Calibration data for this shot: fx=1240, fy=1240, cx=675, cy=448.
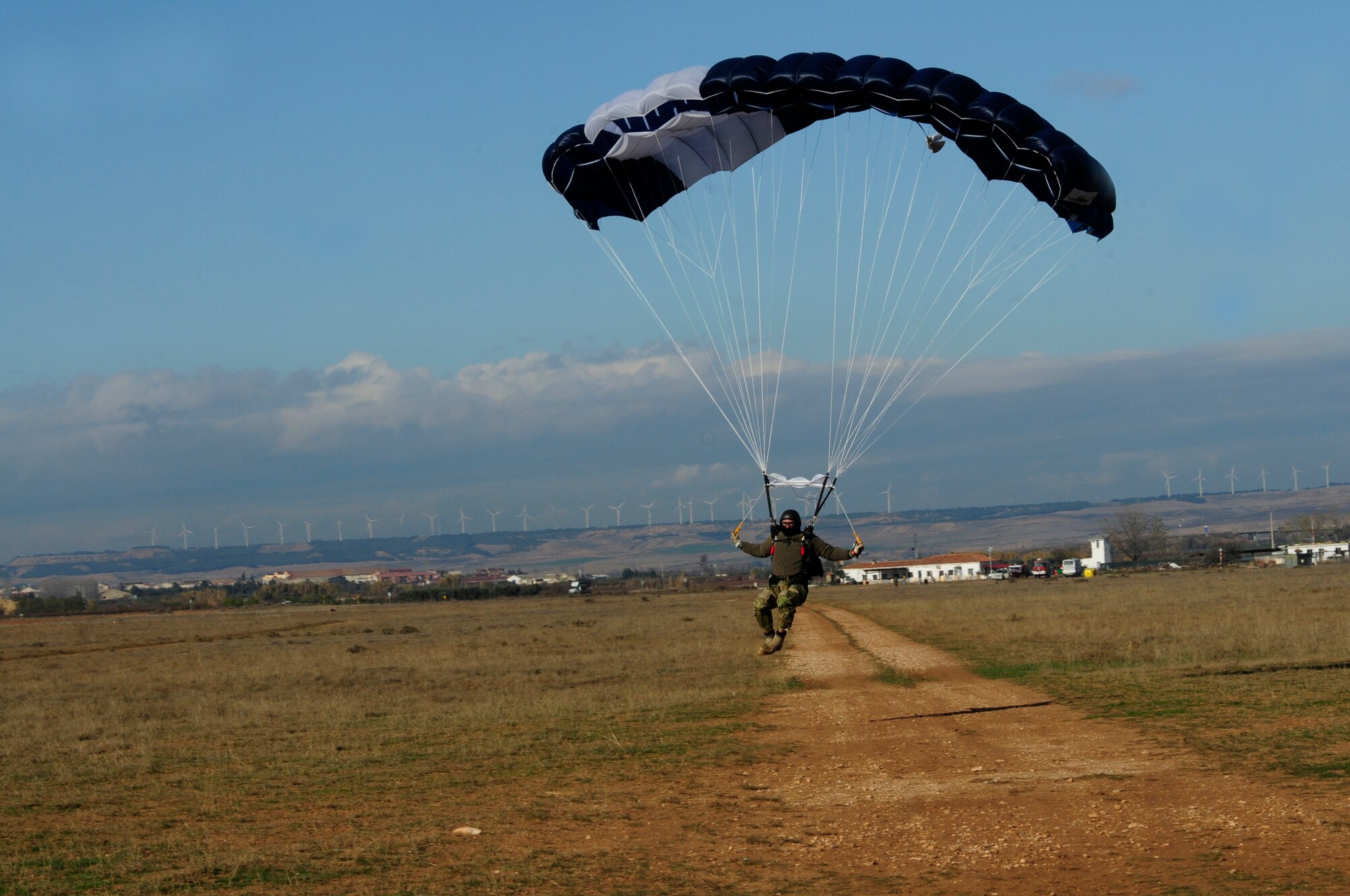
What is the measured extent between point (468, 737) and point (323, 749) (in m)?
1.80

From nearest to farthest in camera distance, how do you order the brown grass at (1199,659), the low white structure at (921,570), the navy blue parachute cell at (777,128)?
the brown grass at (1199,659) < the navy blue parachute cell at (777,128) < the low white structure at (921,570)

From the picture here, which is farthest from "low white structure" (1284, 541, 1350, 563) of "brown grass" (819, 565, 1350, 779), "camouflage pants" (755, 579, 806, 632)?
"camouflage pants" (755, 579, 806, 632)

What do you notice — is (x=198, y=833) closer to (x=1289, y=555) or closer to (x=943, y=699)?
(x=943, y=699)

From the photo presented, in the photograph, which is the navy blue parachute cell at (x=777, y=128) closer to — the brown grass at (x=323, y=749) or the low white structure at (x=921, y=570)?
the brown grass at (x=323, y=749)

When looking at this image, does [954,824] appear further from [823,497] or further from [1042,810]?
[823,497]

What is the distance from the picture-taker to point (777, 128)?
1739 cm

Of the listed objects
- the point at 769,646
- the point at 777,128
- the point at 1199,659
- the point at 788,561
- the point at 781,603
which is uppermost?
the point at 777,128

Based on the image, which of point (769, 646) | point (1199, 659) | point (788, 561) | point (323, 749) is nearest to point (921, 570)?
point (1199, 659)

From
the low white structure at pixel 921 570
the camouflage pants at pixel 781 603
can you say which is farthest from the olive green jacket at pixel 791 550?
the low white structure at pixel 921 570

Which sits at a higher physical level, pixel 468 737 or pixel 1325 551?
pixel 468 737

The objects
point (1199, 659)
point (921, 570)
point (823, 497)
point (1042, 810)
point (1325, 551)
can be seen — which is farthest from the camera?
point (921, 570)

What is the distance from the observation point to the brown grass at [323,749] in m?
9.52

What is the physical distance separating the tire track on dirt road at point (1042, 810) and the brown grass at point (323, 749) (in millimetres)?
1940

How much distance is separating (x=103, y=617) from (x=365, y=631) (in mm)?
54829
